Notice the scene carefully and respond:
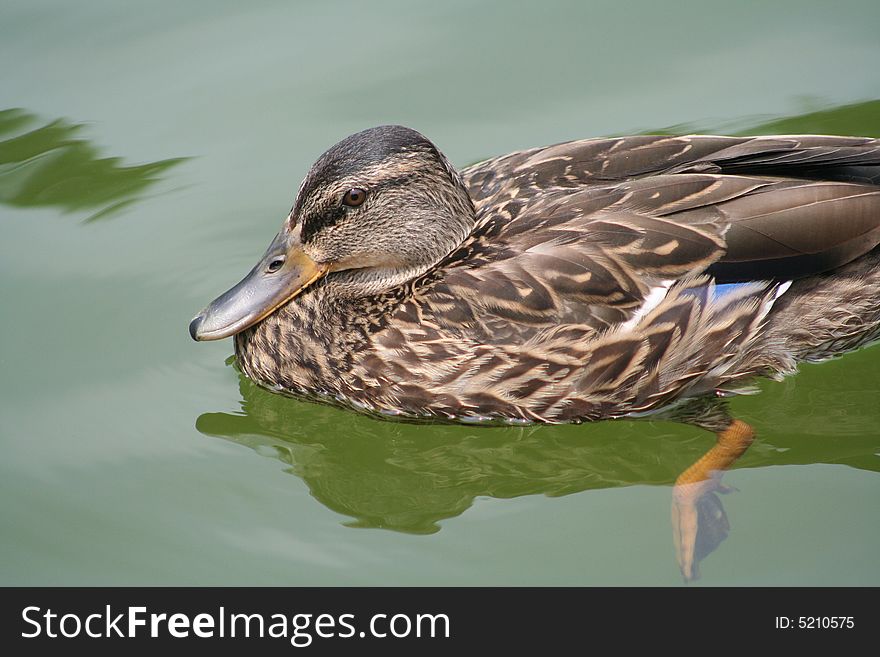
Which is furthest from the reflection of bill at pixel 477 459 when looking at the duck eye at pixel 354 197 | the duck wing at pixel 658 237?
the duck eye at pixel 354 197

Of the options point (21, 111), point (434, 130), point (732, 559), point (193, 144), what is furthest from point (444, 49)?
point (732, 559)

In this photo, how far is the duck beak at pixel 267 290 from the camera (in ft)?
20.4

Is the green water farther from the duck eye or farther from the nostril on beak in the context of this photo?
the duck eye

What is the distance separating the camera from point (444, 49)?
8.93 m

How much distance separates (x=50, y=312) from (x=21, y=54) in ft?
8.95

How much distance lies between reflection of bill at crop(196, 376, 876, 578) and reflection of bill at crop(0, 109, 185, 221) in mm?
2284

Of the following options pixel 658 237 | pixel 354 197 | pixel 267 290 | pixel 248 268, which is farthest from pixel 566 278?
pixel 248 268

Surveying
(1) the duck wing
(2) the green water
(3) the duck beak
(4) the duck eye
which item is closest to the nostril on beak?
(3) the duck beak

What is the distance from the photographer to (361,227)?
241 inches

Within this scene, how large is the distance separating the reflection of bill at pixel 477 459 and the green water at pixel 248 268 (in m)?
0.01

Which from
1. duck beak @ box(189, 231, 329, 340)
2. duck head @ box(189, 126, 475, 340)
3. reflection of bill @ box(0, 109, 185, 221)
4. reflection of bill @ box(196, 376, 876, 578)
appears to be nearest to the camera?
reflection of bill @ box(196, 376, 876, 578)

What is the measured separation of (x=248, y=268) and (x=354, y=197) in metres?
1.62

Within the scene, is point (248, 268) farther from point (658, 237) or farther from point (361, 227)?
point (658, 237)

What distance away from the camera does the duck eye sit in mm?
5996
